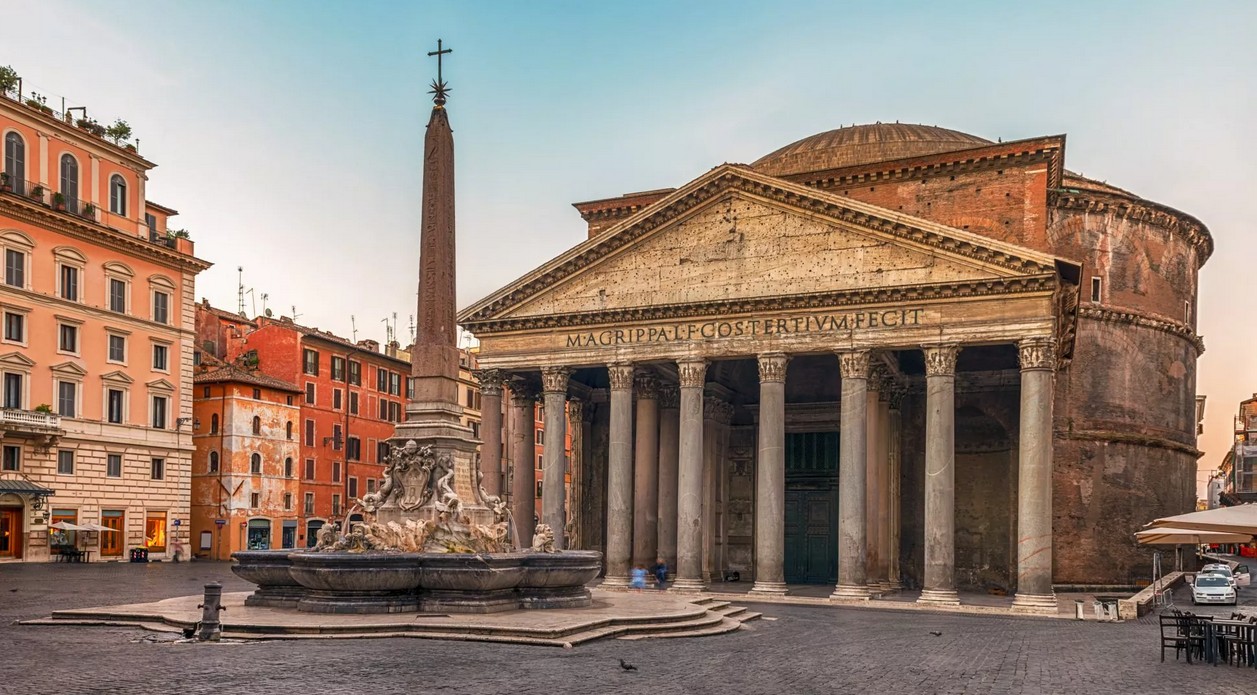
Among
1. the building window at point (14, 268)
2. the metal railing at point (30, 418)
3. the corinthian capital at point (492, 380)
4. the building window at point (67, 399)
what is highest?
the building window at point (14, 268)

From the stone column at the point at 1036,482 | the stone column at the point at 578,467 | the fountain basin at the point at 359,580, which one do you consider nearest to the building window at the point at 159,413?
the stone column at the point at 578,467

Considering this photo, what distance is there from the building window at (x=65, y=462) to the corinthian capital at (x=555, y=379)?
16894 mm

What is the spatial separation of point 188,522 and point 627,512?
785 inches

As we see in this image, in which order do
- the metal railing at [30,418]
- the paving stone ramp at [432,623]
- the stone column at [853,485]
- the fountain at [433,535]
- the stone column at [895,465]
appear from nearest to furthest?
the paving stone ramp at [432,623]
the fountain at [433,535]
the stone column at [853,485]
the stone column at [895,465]
the metal railing at [30,418]

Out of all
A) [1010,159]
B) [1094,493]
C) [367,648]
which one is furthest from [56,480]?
[1094,493]

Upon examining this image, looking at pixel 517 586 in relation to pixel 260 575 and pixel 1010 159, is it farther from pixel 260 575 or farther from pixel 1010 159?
pixel 1010 159

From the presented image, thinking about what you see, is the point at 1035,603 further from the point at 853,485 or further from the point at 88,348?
the point at 88,348

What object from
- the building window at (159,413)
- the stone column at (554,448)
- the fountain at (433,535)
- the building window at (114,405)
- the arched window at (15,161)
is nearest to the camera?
the fountain at (433,535)

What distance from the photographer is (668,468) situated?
3475cm

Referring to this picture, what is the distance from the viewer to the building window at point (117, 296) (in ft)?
131

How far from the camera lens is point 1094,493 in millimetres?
38594

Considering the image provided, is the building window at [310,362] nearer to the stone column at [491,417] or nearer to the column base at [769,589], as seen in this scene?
the stone column at [491,417]

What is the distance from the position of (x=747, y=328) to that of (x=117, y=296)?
22842 millimetres

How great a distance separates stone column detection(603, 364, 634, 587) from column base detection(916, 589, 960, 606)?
318 inches
